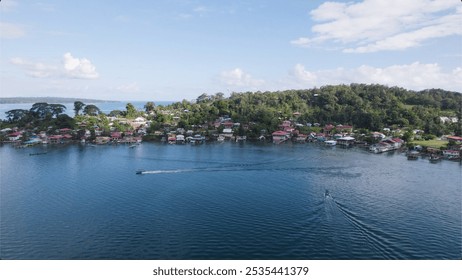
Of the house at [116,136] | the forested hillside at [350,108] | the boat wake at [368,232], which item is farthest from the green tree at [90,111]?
the boat wake at [368,232]

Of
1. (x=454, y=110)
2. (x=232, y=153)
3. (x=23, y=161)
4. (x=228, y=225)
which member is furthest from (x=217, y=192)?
(x=454, y=110)

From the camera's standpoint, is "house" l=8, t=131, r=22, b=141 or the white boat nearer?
the white boat

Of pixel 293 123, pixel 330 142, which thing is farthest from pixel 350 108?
pixel 330 142

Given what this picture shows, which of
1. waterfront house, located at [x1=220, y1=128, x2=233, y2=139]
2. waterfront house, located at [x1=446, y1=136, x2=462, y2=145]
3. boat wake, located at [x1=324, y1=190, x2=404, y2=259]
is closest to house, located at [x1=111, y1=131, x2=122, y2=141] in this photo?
waterfront house, located at [x1=220, y1=128, x2=233, y2=139]

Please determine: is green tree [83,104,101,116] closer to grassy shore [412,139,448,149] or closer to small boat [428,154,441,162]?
grassy shore [412,139,448,149]

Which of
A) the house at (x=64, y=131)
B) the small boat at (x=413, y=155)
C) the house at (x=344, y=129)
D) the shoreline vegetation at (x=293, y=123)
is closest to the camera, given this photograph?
the small boat at (x=413, y=155)

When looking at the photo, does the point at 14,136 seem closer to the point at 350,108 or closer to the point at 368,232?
the point at 368,232

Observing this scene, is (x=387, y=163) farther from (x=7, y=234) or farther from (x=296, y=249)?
(x=7, y=234)

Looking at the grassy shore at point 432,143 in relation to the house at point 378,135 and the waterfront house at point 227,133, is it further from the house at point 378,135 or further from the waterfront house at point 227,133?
the waterfront house at point 227,133
